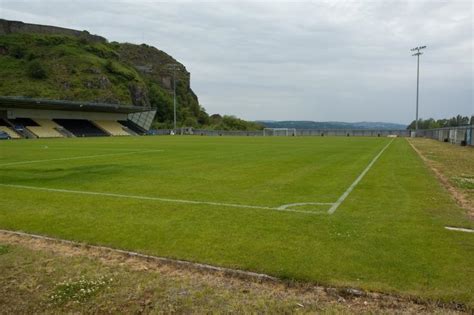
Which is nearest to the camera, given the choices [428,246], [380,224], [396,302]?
[396,302]

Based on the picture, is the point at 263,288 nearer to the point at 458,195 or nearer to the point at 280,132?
the point at 458,195

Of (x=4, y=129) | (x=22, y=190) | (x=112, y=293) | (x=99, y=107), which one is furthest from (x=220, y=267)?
(x=99, y=107)

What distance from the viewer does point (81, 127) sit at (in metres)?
72.6

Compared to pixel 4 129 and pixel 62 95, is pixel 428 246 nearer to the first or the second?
pixel 4 129

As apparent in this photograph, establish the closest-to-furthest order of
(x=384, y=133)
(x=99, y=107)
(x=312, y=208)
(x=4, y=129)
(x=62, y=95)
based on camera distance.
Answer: (x=312, y=208) < (x=4, y=129) < (x=99, y=107) < (x=384, y=133) < (x=62, y=95)

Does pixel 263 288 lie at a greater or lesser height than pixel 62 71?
lesser

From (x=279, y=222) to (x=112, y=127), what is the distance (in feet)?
253

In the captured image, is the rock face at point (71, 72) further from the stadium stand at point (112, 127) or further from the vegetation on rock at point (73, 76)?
the stadium stand at point (112, 127)

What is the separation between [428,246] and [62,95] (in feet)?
334

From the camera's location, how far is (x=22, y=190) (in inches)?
428

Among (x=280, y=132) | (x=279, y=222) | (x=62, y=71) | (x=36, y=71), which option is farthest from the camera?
(x=62, y=71)

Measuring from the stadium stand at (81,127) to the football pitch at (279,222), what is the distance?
59.8 m

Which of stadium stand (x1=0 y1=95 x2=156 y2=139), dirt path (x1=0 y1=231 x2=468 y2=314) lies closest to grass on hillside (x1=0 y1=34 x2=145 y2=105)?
stadium stand (x1=0 y1=95 x2=156 y2=139)

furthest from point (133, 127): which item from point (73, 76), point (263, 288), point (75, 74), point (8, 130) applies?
point (263, 288)
